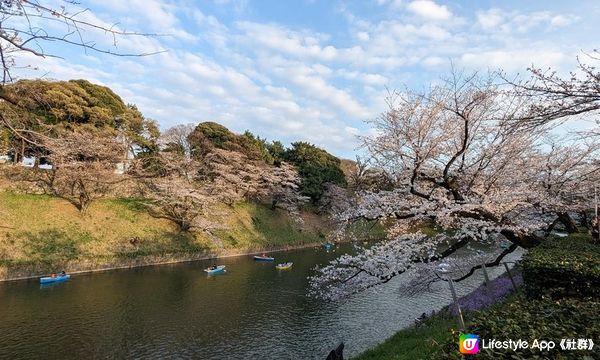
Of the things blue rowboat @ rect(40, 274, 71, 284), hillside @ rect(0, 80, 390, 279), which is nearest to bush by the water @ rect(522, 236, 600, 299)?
hillside @ rect(0, 80, 390, 279)

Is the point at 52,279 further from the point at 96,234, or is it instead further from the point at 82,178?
the point at 82,178

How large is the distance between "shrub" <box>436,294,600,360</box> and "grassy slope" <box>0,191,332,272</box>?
23.5m

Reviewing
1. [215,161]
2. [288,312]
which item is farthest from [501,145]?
[215,161]

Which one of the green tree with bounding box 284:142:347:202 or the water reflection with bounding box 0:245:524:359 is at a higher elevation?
the green tree with bounding box 284:142:347:202

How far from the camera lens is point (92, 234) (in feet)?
78.4

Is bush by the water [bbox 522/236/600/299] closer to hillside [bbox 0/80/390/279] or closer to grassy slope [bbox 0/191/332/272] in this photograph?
hillside [bbox 0/80/390/279]

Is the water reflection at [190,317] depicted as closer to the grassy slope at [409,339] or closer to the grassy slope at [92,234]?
the grassy slope at [409,339]

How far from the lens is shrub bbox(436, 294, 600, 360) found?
2.60 metres

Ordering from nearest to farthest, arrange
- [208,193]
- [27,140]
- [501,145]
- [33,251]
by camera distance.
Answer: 1. [27,140]
2. [501,145]
3. [33,251]
4. [208,193]

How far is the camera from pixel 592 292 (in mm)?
5254

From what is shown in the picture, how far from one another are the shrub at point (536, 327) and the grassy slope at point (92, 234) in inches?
927

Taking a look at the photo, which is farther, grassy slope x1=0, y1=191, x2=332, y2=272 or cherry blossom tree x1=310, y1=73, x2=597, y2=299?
grassy slope x1=0, y1=191, x2=332, y2=272

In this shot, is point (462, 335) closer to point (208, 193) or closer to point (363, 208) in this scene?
point (363, 208)

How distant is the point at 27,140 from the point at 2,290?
1923 cm
